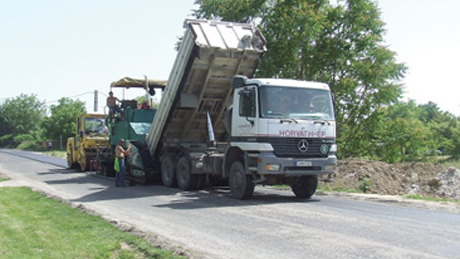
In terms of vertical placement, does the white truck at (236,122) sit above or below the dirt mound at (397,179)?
above

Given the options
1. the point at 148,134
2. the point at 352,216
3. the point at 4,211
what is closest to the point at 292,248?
the point at 352,216

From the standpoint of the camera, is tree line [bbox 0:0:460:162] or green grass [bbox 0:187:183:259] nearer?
green grass [bbox 0:187:183:259]

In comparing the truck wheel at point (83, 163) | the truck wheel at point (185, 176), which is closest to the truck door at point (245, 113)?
the truck wheel at point (185, 176)

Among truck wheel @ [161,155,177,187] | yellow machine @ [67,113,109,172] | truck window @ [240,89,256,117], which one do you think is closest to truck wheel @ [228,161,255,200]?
truck window @ [240,89,256,117]

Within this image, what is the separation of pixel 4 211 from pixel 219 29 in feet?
22.8

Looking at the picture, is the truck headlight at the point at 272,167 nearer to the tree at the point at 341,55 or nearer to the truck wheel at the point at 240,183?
the truck wheel at the point at 240,183

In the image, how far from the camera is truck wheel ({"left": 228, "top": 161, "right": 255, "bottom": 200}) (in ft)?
41.2

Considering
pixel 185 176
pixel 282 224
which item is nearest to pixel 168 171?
pixel 185 176

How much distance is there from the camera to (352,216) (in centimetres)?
1001

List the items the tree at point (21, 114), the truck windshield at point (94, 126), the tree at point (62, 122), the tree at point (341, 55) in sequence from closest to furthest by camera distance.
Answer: the tree at point (341, 55), the truck windshield at point (94, 126), the tree at point (62, 122), the tree at point (21, 114)

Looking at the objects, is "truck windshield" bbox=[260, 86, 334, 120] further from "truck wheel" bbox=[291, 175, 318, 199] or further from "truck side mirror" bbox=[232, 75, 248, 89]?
"truck wheel" bbox=[291, 175, 318, 199]

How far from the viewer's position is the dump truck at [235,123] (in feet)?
39.3

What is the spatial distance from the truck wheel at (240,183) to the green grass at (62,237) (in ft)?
12.6

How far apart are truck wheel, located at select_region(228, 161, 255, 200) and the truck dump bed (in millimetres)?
2943
